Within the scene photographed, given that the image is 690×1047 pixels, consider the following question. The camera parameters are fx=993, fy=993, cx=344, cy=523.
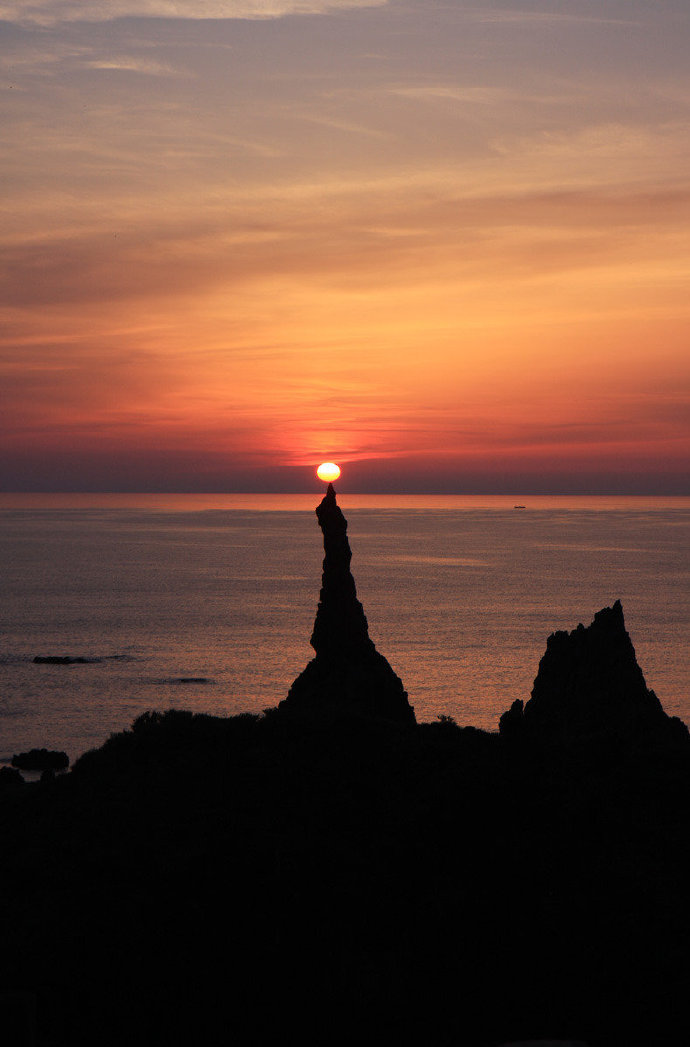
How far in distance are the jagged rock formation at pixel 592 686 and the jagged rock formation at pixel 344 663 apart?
8.32 metres

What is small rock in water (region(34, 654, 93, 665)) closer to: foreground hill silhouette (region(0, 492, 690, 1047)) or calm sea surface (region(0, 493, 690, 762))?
calm sea surface (region(0, 493, 690, 762))

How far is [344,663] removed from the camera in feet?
195

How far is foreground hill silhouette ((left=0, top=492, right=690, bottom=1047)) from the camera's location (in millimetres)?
22078

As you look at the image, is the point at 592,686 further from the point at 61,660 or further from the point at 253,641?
the point at 253,641

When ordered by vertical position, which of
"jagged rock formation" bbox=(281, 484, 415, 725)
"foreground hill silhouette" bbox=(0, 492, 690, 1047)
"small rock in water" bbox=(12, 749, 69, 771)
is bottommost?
"small rock in water" bbox=(12, 749, 69, 771)

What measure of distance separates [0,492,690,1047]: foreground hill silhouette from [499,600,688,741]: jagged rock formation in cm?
1474

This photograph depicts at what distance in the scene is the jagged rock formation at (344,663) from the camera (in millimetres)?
58406

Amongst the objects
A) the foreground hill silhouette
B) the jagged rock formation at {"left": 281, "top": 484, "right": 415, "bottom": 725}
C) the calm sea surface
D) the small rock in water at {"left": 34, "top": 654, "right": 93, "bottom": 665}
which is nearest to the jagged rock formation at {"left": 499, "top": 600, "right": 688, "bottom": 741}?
the jagged rock formation at {"left": 281, "top": 484, "right": 415, "bottom": 725}

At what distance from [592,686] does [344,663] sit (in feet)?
48.9

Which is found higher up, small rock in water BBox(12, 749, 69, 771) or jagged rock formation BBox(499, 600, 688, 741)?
jagged rock formation BBox(499, 600, 688, 741)

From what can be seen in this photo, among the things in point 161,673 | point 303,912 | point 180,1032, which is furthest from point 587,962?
point 161,673

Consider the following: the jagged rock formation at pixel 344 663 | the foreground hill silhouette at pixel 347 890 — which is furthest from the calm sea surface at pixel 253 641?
the foreground hill silhouette at pixel 347 890

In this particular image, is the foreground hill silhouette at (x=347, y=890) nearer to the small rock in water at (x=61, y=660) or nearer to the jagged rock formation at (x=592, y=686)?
the jagged rock formation at (x=592, y=686)

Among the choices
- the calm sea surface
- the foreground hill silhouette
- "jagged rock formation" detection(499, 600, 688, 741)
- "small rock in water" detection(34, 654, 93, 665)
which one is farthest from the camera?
"small rock in water" detection(34, 654, 93, 665)
